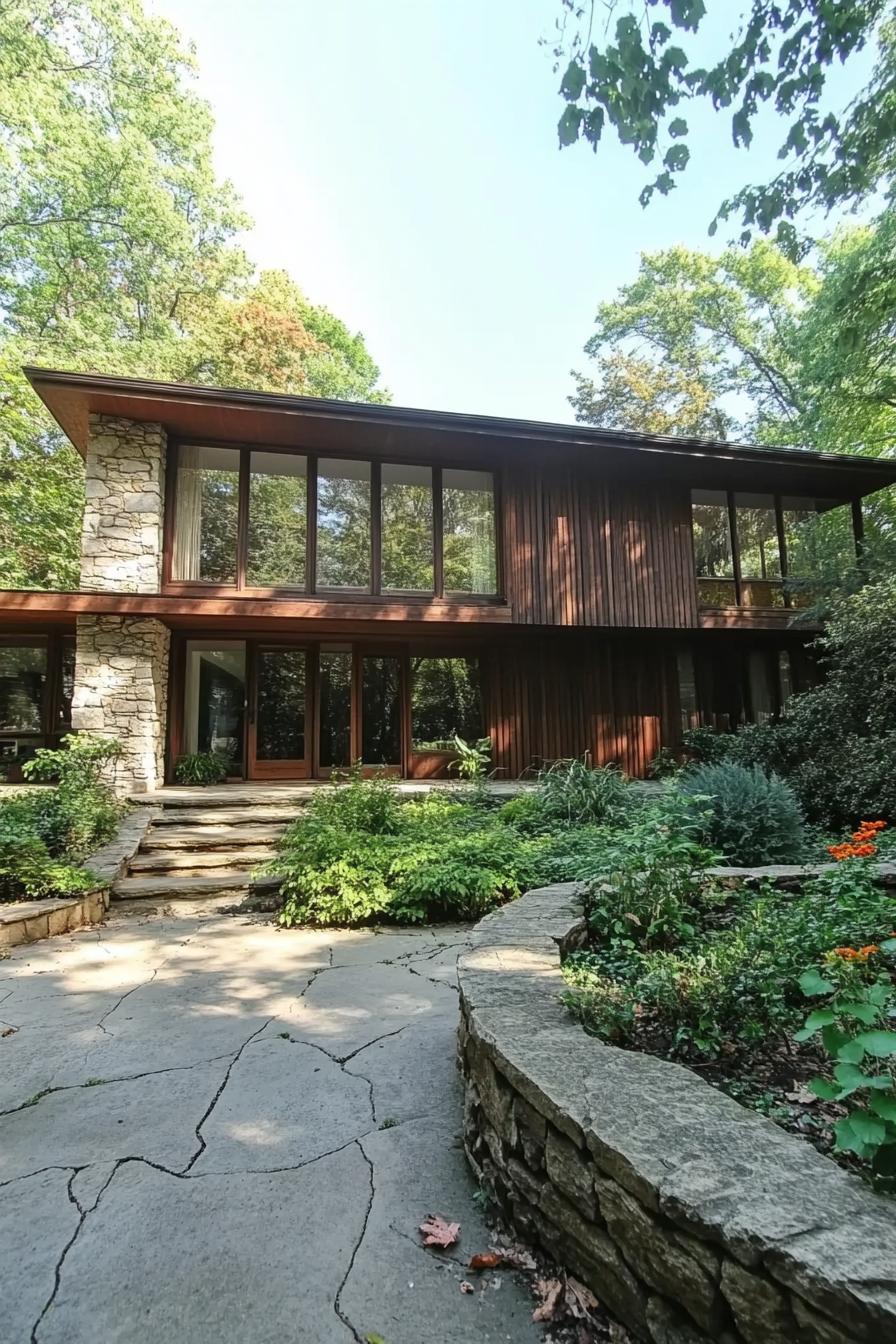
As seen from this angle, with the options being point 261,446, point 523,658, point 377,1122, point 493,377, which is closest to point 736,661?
point 523,658

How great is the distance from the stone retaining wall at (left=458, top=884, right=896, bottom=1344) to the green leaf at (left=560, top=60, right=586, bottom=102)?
4454 mm

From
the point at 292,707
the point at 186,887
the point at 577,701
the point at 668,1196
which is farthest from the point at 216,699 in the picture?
the point at 668,1196

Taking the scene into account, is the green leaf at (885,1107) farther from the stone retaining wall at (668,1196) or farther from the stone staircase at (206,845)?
the stone staircase at (206,845)

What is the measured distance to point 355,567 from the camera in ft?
30.5

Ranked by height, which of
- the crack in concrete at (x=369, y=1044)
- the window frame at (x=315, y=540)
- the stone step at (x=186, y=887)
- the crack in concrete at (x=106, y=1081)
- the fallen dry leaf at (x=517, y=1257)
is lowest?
the crack in concrete at (x=369, y=1044)

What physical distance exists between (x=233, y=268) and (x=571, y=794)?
64.8 ft

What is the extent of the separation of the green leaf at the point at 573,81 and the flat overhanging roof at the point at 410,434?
5123mm

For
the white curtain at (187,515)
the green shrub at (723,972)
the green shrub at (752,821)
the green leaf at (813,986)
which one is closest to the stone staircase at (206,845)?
the white curtain at (187,515)

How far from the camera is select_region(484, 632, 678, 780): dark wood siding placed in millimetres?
10109

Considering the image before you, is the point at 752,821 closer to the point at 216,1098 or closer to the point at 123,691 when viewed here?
the point at 216,1098

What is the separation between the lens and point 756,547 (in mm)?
11172

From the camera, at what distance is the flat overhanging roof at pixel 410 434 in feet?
26.0

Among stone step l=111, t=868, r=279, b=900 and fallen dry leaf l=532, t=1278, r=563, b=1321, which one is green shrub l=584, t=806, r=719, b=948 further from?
stone step l=111, t=868, r=279, b=900

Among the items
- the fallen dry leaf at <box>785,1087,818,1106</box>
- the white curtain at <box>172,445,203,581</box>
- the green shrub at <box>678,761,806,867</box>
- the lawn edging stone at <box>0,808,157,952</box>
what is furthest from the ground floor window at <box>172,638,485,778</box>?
the fallen dry leaf at <box>785,1087,818,1106</box>
